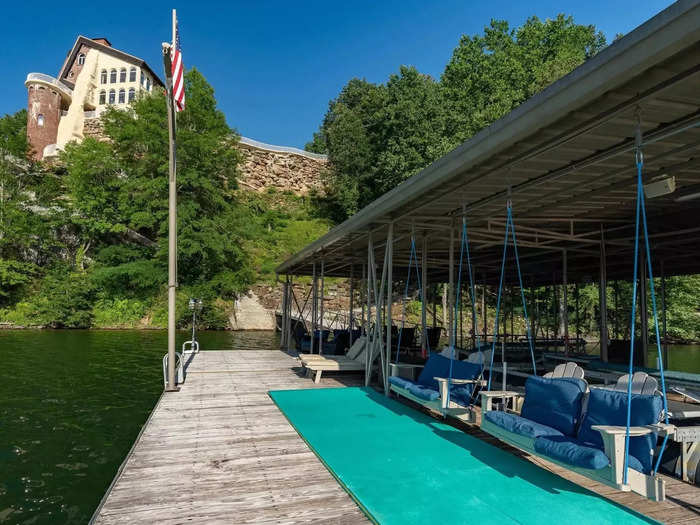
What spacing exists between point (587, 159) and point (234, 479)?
4.60 meters

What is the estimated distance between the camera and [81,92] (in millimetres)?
45156

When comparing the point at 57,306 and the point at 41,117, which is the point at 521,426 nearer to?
the point at 57,306

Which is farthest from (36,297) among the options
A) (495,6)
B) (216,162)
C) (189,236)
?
(495,6)

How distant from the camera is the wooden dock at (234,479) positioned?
3.26 meters

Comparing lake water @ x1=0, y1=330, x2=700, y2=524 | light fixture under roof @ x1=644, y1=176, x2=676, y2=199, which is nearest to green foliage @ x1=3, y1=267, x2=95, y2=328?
lake water @ x1=0, y1=330, x2=700, y2=524

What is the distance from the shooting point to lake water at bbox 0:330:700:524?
5.19 metres

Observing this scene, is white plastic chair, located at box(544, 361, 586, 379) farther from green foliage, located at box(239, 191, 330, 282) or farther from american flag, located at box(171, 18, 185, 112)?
green foliage, located at box(239, 191, 330, 282)

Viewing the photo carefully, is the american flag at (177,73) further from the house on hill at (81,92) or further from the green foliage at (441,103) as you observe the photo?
the house on hill at (81,92)

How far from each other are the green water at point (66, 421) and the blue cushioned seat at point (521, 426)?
415 centimetres

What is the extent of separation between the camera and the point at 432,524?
3.11 meters

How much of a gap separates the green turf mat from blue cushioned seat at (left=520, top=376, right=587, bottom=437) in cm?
44

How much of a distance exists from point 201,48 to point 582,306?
977 inches

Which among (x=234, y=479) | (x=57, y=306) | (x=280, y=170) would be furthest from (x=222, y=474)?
(x=280, y=170)

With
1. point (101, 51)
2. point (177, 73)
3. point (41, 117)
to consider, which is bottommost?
point (177, 73)
